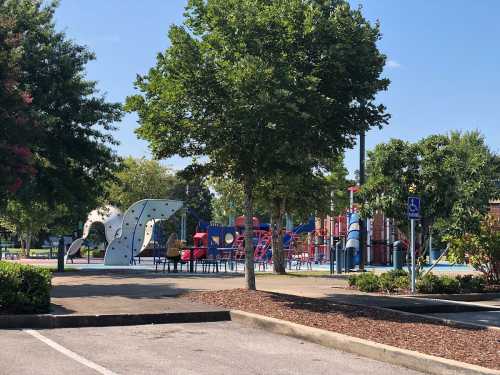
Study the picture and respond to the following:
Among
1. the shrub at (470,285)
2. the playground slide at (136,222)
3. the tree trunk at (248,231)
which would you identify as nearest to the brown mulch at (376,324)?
the tree trunk at (248,231)

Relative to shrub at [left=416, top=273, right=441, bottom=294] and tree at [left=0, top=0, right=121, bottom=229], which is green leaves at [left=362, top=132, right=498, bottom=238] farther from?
tree at [left=0, top=0, right=121, bottom=229]

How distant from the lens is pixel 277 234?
84.0ft

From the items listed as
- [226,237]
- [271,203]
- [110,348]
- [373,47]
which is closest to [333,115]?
[373,47]

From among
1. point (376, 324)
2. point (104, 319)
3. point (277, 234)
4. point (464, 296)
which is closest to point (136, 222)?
point (277, 234)

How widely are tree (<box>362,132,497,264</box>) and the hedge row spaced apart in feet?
4.27

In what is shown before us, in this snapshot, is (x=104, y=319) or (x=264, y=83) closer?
(x=104, y=319)

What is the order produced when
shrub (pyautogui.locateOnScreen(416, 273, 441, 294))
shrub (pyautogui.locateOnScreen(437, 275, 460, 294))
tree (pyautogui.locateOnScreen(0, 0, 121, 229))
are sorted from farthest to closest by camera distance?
1. tree (pyautogui.locateOnScreen(0, 0, 121, 229))
2. shrub (pyautogui.locateOnScreen(437, 275, 460, 294))
3. shrub (pyautogui.locateOnScreen(416, 273, 441, 294))

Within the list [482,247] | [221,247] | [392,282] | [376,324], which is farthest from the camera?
[221,247]

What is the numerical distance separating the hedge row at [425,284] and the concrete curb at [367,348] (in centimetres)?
660

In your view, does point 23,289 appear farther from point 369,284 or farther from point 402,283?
point 402,283

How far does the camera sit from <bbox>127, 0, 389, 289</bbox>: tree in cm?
1260

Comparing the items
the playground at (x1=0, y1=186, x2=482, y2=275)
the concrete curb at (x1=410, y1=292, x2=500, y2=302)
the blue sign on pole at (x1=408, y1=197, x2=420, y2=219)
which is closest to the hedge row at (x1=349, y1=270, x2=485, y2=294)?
the concrete curb at (x1=410, y1=292, x2=500, y2=302)

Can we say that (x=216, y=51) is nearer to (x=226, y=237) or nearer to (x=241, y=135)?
(x=241, y=135)

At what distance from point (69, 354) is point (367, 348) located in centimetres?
383
